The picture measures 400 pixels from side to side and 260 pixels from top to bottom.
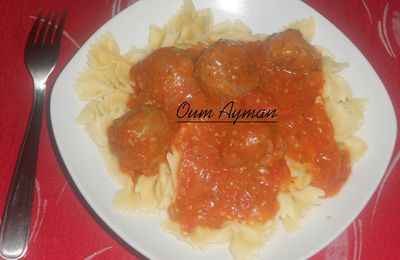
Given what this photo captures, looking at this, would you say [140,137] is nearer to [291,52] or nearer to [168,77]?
[168,77]

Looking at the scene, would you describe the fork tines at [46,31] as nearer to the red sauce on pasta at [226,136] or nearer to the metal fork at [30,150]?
the metal fork at [30,150]

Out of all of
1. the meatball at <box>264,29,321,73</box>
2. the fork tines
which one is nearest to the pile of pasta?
the meatball at <box>264,29,321,73</box>

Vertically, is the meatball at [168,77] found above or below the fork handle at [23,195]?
above

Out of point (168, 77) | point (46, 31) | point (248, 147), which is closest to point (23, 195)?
point (168, 77)

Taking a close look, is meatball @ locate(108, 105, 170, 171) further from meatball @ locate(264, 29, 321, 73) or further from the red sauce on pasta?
meatball @ locate(264, 29, 321, 73)

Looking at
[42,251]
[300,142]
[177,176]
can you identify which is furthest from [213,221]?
[42,251]

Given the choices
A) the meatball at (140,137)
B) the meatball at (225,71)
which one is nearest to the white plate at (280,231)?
the meatball at (140,137)
